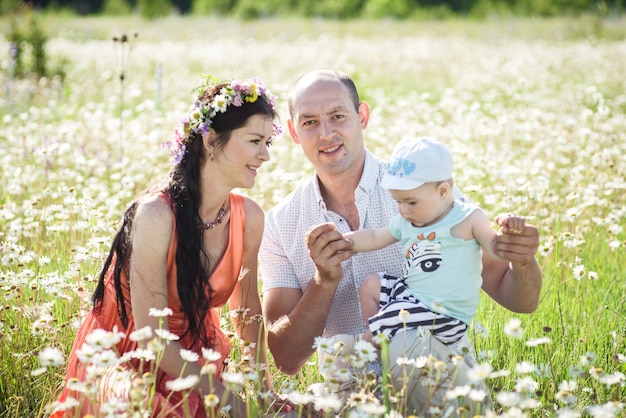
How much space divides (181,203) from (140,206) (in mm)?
164

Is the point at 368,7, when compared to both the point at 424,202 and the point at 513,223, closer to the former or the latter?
the point at 424,202

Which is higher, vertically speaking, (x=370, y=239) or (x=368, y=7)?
(x=370, y=239)

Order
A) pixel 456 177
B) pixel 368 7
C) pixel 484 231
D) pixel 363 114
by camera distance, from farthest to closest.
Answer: pixel 368 7
pixel 456 177
pixel 363 114
pixel 484 231

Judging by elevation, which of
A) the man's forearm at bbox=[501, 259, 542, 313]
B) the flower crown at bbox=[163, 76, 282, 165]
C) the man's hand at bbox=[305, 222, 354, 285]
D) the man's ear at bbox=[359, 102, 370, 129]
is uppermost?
the flower crown at bbox=[163, 76, 282, 165]

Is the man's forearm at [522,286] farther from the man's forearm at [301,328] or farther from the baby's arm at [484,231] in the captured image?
the man's forearm at [301,328]

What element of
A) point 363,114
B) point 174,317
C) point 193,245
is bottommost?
point 174,317

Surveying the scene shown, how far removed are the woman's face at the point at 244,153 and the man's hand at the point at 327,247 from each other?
1.22 feet

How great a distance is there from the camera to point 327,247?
10.3ft

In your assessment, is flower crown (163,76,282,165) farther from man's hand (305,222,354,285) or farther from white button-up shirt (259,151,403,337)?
white button-up shirt (259,151,403,337)

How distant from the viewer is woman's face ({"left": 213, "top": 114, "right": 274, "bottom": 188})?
10.6 ft

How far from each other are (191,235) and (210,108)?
0.54 meters

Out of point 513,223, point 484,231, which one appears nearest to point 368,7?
point 484,231

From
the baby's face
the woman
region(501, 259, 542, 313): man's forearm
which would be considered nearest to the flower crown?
the woman

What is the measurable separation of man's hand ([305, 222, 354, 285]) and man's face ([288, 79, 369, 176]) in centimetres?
69
